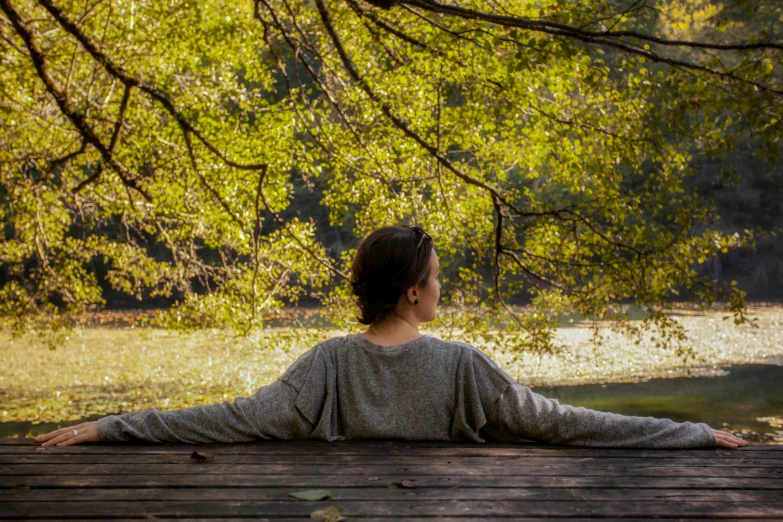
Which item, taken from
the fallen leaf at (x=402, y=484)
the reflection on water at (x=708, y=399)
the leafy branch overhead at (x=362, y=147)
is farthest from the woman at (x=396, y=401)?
the reflection on water at (x=708, y=399)

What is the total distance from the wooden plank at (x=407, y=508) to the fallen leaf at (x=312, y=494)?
0.03m

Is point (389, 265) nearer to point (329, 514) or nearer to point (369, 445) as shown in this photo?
point (369, 445)

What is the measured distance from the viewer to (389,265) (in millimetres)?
2840

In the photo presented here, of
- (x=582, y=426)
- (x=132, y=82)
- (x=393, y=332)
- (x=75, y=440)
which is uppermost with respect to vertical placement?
(x=132, y=82)

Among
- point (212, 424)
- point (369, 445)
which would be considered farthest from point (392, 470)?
point (212, 424)

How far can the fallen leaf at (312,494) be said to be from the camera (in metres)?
2.21

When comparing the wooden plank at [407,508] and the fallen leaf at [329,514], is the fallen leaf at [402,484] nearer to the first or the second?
the wooden plank at [407,508]

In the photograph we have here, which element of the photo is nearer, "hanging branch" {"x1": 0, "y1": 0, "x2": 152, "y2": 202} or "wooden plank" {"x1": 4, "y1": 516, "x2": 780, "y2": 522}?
"wooden plank" {"x1": 4, "y1": 516, "x2": 780, "y2": 522}

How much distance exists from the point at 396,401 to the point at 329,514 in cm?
84

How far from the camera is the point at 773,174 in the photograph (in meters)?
22.9

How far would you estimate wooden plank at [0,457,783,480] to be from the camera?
2.48m

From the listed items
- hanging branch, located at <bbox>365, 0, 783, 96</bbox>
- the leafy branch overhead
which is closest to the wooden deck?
hanging branch, located at <bbox>365, 0, 783, 96</bbox>

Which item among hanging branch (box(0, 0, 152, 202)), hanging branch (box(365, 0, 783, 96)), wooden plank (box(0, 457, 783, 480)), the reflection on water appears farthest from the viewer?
the reflection on water

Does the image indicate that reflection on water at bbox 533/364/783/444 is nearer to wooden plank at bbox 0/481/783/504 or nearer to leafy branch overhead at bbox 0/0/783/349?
leafy branch overhead at bbox 0/0/783/349
